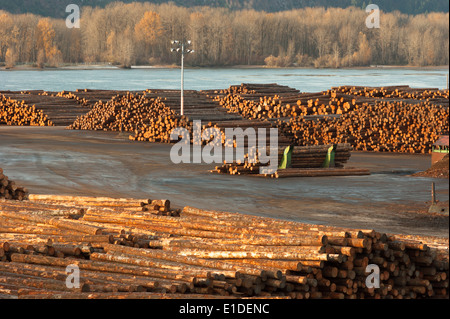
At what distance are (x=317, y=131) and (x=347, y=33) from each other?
147m

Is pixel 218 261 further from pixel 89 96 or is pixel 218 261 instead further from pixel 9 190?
pixel 89 96

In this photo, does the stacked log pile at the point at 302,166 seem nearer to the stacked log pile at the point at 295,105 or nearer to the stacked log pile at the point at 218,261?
the stacked log pile at the point at 218,261

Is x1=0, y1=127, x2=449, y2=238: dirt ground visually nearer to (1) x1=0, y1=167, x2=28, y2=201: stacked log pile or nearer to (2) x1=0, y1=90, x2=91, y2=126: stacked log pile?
(1) x1=0, y1=167, x2=28, y2=201: stacked log pile

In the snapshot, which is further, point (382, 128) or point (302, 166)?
point (382, 128)

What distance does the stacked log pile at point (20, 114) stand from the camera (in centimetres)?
5172

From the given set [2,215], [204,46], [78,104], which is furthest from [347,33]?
[2,215]

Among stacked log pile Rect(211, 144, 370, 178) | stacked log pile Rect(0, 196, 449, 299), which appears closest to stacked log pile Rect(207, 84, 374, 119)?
stacked log pile Rect(211, 144, 370, 178)

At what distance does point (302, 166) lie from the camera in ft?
87.5

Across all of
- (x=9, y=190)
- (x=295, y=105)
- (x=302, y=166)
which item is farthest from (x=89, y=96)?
(x=9, y=190)

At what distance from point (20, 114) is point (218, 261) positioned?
1769 inches

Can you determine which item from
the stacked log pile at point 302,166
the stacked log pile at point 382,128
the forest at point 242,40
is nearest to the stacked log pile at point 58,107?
the stacked log pile at point 382,128

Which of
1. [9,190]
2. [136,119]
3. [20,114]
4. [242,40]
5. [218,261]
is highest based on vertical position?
[242,40]

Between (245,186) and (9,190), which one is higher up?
(9,190)

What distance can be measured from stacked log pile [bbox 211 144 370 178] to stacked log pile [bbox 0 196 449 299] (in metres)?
13.5
